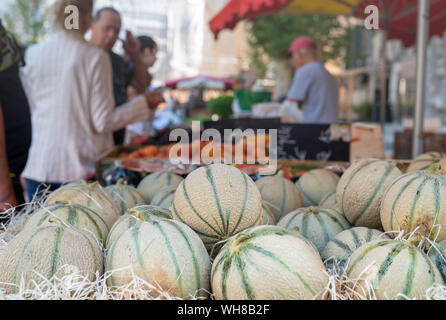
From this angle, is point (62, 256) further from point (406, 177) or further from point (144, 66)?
point (144, 66)

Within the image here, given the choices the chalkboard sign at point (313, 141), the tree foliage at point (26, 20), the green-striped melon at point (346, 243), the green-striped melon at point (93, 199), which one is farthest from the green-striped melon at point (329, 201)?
the tree foliage at point (26, 20)

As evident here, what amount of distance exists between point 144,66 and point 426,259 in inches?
193

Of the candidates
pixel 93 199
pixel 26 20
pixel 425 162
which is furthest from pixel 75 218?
pixel 26 20

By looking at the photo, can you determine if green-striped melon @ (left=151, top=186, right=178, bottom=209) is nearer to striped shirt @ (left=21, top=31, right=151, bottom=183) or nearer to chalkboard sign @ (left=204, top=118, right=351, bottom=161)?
striped shirt @ (left=21, top=31, right=151, bottom=183)

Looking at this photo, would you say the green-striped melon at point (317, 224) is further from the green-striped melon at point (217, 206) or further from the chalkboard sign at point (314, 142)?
the chalkboard sign at point (314, 142)

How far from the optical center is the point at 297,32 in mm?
13844

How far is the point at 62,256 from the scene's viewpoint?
1272 mm

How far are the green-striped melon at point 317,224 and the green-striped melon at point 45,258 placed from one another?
0.77 meters

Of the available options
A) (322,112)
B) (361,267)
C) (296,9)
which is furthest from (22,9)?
(361,267)

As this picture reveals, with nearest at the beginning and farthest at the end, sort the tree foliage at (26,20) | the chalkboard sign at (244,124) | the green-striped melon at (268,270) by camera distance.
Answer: the green-striped melon at (268,270) < the chalkboard sign at (244,124) < the tree foliage at (26,20)

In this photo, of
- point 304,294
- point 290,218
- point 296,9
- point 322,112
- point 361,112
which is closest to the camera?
point 304,294

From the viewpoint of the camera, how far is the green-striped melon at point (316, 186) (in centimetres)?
239

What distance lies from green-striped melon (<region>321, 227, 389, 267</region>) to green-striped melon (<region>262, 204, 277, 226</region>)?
0.29 meters

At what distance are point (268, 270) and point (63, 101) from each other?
2.49 m
